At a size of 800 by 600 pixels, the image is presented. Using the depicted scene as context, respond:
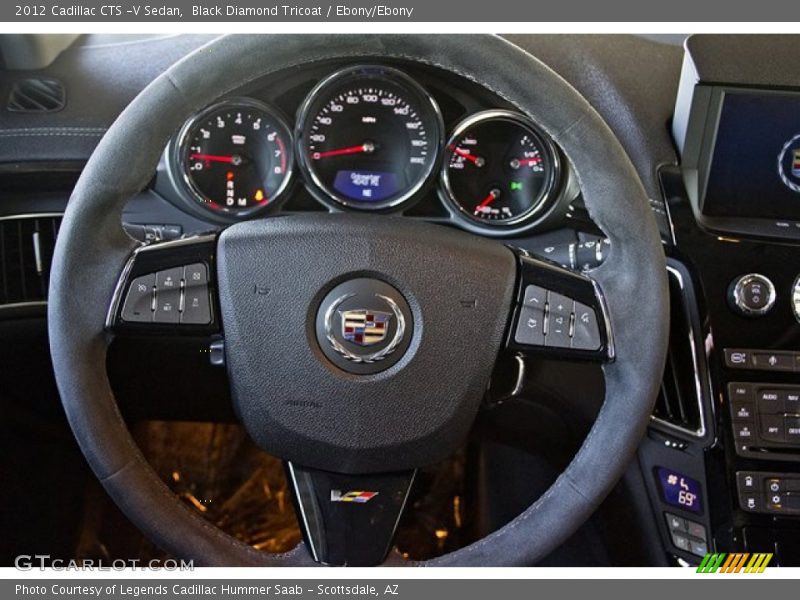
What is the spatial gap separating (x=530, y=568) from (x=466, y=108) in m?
0.80

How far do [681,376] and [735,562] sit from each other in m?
0.28

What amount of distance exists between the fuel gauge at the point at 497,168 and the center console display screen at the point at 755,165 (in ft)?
0.87

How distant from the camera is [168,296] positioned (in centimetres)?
118

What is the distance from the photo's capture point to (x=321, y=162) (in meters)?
1.69

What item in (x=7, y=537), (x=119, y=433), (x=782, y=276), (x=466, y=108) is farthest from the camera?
(x=7, y=537)

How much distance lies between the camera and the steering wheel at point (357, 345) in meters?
1.15

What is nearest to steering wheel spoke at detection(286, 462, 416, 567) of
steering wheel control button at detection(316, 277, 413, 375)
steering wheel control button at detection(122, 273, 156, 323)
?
steering wheel control button at detection(316, 277, 413, 375)

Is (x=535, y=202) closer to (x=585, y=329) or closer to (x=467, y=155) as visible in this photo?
(x=467, y=155)

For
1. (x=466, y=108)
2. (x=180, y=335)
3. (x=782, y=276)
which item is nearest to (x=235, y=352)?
(x=180, y=335)

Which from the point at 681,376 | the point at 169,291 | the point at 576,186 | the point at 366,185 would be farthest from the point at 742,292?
the point at 169,291

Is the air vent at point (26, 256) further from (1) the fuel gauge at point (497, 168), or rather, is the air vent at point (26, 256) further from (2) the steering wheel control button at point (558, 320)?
(2) the steering wheel control button at point (558, 320)

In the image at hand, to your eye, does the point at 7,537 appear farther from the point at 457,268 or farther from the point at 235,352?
the point at 457,268

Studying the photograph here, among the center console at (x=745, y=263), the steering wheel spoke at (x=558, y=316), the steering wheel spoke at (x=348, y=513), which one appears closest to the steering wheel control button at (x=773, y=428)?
the center console at (x=745, y=263)

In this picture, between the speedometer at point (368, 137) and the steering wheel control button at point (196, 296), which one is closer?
the steering wheel control button at point (196, 296)
